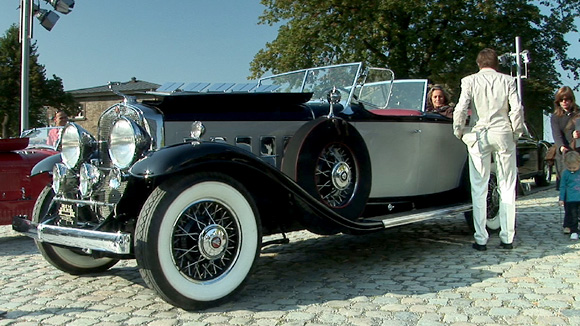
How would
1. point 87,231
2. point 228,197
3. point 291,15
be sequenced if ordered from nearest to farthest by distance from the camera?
point 87,231 < point 228,197 < point 291,15

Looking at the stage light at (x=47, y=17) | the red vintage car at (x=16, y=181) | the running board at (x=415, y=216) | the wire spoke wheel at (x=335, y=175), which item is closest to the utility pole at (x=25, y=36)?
the stage light at (x=47, y=17)

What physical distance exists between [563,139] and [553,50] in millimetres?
20442

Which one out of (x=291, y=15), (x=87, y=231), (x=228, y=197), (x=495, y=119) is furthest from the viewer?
(x=291, y=15)

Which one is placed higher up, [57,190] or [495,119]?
[495,119]

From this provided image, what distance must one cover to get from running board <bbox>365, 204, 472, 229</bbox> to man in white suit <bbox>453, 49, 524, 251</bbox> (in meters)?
0.25

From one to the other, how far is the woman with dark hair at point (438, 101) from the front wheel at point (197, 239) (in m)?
3.30

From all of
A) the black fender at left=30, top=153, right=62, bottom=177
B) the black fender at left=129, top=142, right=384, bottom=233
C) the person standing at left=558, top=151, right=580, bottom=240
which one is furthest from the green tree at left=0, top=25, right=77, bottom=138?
the black fender at left=129, top=142, right=384, bottom=233

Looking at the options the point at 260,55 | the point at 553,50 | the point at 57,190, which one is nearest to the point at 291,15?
the point at 260,55

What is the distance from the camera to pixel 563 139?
6047 millimetres

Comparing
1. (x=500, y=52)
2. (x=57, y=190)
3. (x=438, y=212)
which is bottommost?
(x=438, y=212)

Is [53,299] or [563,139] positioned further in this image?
[563,139]

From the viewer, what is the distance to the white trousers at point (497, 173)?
4926 mm

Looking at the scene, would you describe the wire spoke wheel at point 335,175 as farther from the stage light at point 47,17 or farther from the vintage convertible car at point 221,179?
the stage light at point 47,17

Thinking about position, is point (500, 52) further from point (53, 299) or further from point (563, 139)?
point (53, 299)
